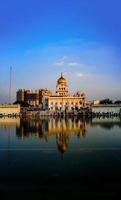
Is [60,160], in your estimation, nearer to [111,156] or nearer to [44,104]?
[111,156]

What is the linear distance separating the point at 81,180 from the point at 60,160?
370cm

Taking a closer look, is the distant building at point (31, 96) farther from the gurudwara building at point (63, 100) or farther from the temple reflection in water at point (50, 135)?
the temple reflection in water at point (50, 135)

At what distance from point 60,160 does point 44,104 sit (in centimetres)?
9329

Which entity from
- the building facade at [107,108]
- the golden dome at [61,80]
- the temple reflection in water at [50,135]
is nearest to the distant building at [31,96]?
the golden dome at [61,80]

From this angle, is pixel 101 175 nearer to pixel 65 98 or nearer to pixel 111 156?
→ pixel 111 156

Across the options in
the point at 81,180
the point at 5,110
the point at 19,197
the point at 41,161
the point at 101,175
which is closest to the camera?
the point at 19,197

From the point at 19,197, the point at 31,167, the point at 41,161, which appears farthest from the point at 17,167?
→ the point at 19,197

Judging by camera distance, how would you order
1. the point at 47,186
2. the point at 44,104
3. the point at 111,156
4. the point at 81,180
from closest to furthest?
the point at 47,186, the point at 81,180, the point at 111,156, the point at 44,104

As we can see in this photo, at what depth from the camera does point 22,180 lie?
1023 centimetres

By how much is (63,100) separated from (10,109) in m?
15.1

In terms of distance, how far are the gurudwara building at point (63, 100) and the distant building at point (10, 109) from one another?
9482 millimetres

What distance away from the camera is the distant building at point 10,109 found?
98713 mm

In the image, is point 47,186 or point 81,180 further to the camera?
point 81,180

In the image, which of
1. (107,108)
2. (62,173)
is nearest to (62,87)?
(107,108)
